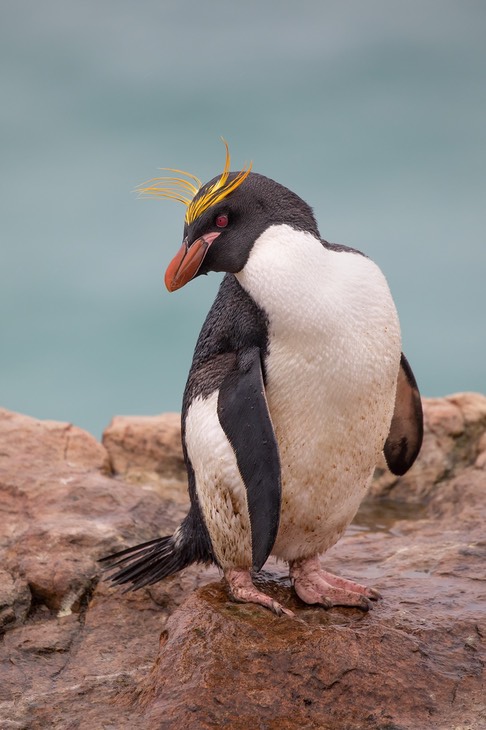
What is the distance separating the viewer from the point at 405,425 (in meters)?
4.10

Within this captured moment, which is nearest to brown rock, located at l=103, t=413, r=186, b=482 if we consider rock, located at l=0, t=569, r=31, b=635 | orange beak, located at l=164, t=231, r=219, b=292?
rock, located at l=0, t=569, r=31, b=635

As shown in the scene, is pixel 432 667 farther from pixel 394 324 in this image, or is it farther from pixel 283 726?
pixel 394 324

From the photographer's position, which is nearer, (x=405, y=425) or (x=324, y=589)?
(x=324, y=589)

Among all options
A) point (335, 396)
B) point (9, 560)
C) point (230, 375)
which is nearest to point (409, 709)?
point (335, 396)

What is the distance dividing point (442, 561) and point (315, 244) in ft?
5.72

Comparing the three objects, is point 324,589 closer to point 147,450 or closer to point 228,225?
point 228,225

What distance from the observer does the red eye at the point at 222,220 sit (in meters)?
3.28

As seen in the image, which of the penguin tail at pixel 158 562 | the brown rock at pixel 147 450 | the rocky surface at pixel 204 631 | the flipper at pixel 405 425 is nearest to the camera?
the rocky surface at pixel 204 631

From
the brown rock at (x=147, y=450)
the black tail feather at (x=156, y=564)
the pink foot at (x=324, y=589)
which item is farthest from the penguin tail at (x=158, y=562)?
the brown rock at (x=147, y=450)

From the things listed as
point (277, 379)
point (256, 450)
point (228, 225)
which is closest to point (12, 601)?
point (256, 450)

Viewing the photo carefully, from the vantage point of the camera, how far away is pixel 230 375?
3.29 m

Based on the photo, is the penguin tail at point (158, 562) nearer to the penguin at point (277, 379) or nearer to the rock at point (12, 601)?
the penguin at point (277, 379)

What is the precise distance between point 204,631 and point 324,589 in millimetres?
567

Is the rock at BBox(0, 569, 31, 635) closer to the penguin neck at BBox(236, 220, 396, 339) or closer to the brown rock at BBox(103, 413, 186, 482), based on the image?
the penguin neck at BBox(236, 220, 396, 339)
